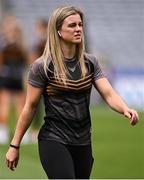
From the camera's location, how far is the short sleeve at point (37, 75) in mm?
7297

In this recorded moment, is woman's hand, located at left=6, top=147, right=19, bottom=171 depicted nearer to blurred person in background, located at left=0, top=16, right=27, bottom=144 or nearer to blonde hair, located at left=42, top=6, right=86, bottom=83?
blonde hair, located at left=42, top=6, right=86, bottom=83

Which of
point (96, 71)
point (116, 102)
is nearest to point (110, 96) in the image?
point (116, 102)

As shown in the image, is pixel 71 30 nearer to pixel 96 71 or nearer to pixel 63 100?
pixel 96 71

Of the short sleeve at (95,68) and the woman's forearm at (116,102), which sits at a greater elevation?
the short sleeve at (95,68)

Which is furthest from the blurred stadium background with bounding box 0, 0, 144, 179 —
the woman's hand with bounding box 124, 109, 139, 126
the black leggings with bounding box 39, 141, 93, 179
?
the woman's hand with bounding box 124, 109, 139, 126

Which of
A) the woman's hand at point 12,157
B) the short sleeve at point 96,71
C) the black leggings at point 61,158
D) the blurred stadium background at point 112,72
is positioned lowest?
the blurred stadium background at point 112,72

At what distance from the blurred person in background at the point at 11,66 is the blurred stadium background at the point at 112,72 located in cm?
183

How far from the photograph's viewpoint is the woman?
287 inches

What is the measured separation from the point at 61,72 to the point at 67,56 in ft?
0.65

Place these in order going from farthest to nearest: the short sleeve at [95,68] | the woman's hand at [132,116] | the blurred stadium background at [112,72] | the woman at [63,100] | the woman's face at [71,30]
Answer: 1. the blurred stadium background at [112,72]
2. the short sleeve at [95,68]
3. the woman's face at [71,30]
4. the woman at [63,100]
5. the woman's hand at [132,116]

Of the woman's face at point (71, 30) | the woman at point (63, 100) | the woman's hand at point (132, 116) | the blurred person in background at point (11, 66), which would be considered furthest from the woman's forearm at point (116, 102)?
the blurred person in background at point (11, 66)

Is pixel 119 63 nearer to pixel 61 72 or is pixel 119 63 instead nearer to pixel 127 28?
pixel 127 28

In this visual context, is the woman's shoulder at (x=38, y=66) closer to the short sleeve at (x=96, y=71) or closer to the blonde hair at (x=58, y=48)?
the blonde hair at (x=58, y=48)

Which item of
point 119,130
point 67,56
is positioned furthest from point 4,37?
point 67,56
